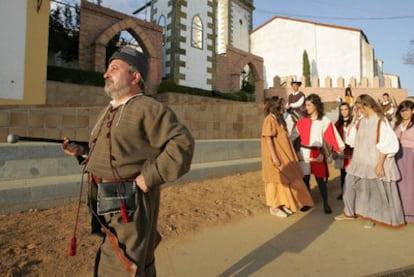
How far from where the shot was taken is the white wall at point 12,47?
25.6 ft

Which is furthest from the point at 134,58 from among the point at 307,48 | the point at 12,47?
the point at 307,48

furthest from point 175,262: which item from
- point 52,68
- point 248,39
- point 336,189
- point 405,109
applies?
point 248,39

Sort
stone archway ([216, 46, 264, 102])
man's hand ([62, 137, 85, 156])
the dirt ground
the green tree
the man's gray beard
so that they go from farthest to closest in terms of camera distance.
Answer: the green tree, stone archway ([216, 46, 264, 102]), the dirt ground, man's hand ([62, 137, 85, 156]), the man's gray beard

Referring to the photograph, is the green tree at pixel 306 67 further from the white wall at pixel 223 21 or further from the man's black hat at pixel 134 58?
the man's black hat at pixel 134 58

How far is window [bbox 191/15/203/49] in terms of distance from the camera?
625 inches

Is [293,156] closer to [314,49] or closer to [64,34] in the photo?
[64,34]

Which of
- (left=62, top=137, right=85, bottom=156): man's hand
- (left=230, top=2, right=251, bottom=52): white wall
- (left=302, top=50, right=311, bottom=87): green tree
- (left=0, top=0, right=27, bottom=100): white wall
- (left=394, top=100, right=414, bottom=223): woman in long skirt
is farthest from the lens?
(left=302, top=50, right=311, bottom=87): green tree

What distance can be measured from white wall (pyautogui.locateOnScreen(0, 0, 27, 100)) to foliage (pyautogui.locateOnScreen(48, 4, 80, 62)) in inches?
146

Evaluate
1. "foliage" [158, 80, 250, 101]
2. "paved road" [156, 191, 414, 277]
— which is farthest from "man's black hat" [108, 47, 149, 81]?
"foliage" [158, 80, 250, 101]

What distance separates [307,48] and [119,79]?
32195mm

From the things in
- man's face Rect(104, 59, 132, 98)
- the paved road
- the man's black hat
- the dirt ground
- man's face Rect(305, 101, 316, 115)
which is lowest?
the paved road

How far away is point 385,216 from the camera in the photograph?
424cm

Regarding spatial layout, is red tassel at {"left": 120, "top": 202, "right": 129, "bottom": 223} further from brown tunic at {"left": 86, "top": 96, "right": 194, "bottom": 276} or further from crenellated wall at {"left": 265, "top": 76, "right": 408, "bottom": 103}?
crenellated wall at {"left": 265, "top": 76, "right": 408, "bottom": 103}

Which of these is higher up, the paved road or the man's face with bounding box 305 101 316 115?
the man's face with bounding box 305 101 316 115
